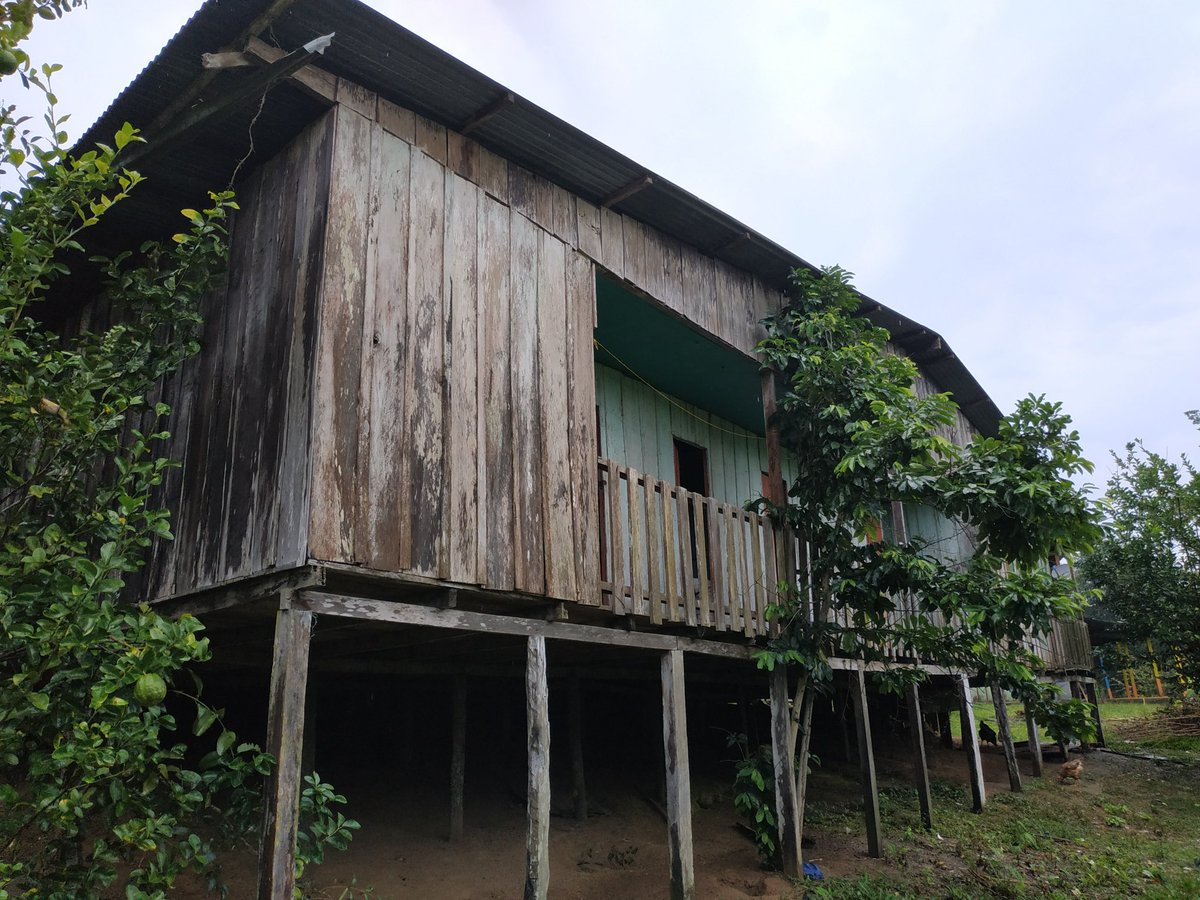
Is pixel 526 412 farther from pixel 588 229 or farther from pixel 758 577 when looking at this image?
pixel 758 577

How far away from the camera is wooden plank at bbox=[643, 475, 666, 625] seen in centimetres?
768

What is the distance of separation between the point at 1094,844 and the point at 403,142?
11.8m

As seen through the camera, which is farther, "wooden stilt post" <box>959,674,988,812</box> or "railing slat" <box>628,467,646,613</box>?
"wooden stilt post" <box>959,674,988,812</box>

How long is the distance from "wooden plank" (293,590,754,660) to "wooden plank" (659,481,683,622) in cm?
32

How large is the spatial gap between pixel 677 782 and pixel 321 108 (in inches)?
236

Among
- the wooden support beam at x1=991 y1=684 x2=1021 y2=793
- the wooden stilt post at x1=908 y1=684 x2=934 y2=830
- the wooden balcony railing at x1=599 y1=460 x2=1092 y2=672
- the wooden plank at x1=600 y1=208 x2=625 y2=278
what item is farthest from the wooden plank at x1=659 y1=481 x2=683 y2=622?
the wooden support beam at x1=991 y1=684 x2=1021 y2=793

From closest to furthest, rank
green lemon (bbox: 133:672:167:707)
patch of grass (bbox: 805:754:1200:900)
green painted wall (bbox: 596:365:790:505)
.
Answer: green lemon (bbox: 133:672:167:707), patch of grass (bbox: 805:754:1200:900), green painted wall (bbox: 596:365:790:505)

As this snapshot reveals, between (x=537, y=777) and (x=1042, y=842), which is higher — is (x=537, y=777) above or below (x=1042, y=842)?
above

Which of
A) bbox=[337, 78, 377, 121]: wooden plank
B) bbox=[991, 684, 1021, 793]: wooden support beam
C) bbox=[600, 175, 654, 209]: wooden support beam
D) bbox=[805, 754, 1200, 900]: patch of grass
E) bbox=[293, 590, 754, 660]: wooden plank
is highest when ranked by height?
bbox=[600, 175, 654, 209]: wooden support beam

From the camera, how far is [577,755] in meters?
10.5

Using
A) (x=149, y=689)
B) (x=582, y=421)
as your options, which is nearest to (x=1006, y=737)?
(x=582, y=421)

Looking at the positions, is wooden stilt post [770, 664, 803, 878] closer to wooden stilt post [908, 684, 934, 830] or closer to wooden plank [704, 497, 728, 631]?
wooden plank [704, 497, 728, 631]

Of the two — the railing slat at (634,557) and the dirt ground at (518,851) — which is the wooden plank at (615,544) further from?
the dirt ground at (518,851)

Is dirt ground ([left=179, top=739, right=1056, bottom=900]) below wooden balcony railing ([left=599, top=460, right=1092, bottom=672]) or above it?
below
